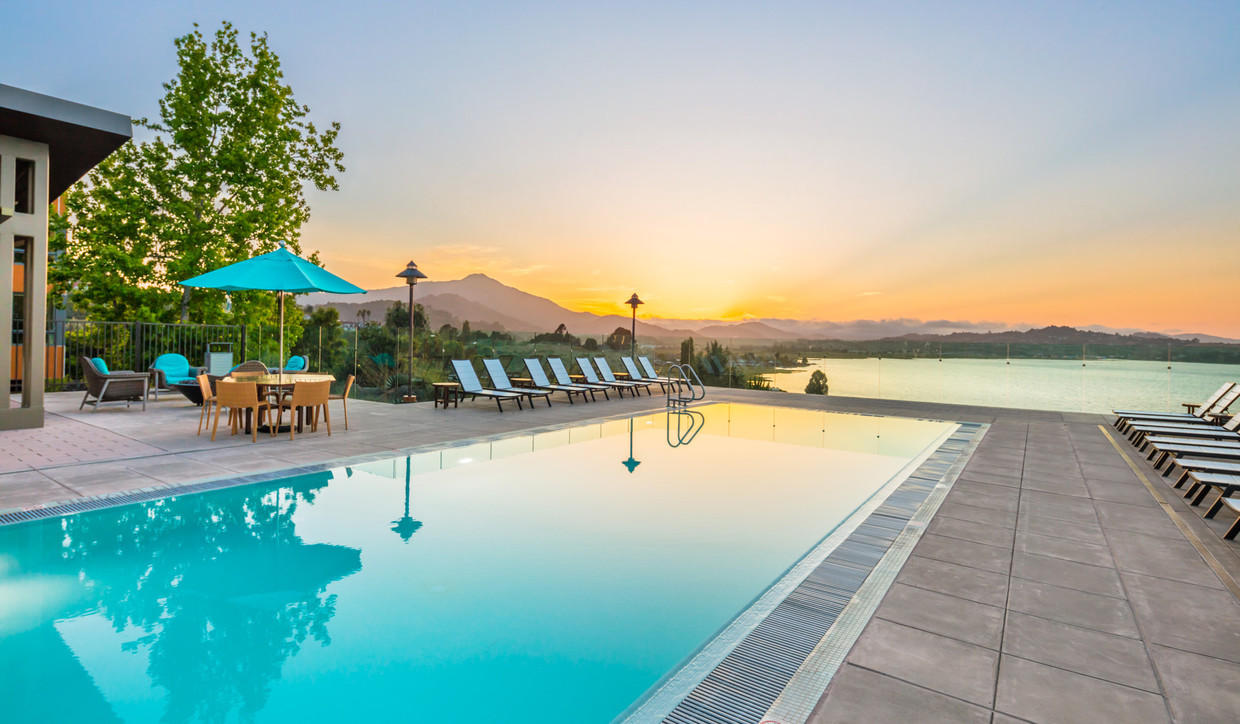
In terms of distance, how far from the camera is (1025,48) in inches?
386

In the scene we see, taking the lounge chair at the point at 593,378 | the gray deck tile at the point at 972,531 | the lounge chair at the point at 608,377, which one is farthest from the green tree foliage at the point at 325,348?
the gray deck tile at the point at 972,531

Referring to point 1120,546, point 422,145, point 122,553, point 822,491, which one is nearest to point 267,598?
point 122,553

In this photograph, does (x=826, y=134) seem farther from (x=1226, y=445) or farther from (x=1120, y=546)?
(x=1120, y=546)

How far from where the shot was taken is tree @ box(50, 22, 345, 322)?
13.9 metres

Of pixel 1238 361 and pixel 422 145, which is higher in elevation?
pixel 422 145

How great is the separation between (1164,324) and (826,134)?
31.9 ft

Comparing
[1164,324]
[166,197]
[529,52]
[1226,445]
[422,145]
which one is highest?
[529,52]

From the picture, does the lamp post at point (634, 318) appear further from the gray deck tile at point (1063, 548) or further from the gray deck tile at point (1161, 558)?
the gray deck tile at point (1161, 558)

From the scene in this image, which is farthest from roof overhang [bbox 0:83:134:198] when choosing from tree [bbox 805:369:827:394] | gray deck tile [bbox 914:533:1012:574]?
tree [bbox 805:369:827:394]

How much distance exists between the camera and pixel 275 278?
22.9 feet

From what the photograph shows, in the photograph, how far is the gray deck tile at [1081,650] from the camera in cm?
218

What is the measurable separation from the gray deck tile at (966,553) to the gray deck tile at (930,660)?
1083 mm

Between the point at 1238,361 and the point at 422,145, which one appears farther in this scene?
the point at 422,145

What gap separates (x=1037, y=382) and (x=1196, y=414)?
2782 millimetres
